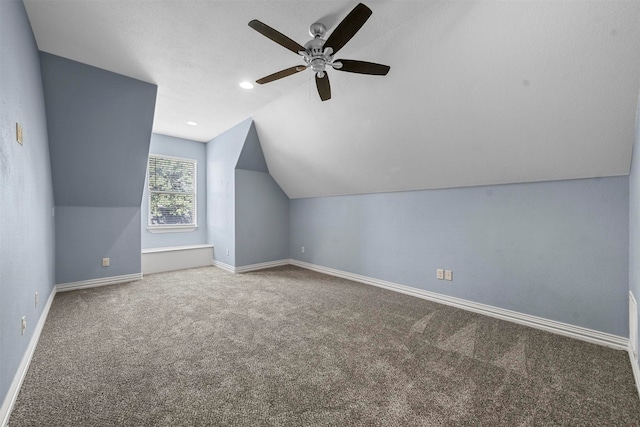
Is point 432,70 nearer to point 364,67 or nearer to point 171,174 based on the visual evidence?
point 364,67

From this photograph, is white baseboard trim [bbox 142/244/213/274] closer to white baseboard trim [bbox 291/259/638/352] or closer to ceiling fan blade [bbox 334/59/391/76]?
white baseboard trim [bbox 291/259/638/352]

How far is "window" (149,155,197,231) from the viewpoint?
5.41m

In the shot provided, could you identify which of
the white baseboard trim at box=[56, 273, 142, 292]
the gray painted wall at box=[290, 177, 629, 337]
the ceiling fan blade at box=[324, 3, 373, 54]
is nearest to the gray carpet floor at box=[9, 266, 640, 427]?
the gray painted wall at box=[290, 177, 629, 337]

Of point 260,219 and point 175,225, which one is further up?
point 260,219

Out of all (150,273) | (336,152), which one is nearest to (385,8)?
(336,152)

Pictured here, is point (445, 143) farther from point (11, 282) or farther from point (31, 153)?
point (31, 153)

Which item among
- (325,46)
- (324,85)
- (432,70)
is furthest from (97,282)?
(432,70)

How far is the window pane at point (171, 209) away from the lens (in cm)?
543

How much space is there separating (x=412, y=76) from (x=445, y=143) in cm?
84

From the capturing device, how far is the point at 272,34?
6.17ft

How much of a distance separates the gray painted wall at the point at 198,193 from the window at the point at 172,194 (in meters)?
0.08

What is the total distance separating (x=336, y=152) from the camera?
404 centimetres

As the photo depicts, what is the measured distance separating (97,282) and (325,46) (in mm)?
4605

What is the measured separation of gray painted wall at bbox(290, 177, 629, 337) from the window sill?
359 cm
